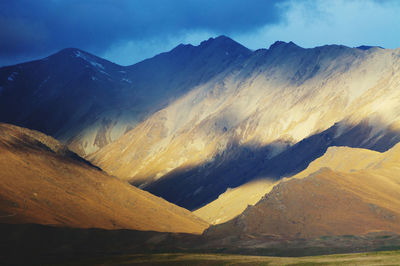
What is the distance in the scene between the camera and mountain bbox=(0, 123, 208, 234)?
107375mm

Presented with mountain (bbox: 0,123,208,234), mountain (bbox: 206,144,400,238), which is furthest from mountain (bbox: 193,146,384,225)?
mountain (bbox: 206,144,400,238)

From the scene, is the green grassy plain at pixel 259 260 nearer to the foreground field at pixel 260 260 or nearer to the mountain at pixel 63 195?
the foreground field at pixel 260 260

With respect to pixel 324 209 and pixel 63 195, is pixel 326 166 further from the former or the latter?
pixel 63 195

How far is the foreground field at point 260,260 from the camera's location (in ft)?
193

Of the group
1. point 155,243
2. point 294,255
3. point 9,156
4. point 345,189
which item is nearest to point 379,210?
point 345,189

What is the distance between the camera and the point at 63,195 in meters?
120

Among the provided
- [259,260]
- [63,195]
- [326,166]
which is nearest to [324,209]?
[259,260]

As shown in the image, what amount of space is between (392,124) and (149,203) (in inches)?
3744

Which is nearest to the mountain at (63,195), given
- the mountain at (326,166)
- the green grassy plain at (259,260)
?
the mountain at (326,166)

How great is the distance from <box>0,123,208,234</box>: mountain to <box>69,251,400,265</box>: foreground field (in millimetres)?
31011

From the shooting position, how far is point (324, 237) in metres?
93.9

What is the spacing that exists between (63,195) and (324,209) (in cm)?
5603

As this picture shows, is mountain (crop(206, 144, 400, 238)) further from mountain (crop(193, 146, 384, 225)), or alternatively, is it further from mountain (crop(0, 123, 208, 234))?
mountain (crop(193, 146, 384, 225))

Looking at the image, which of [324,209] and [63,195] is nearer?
[324,209]
